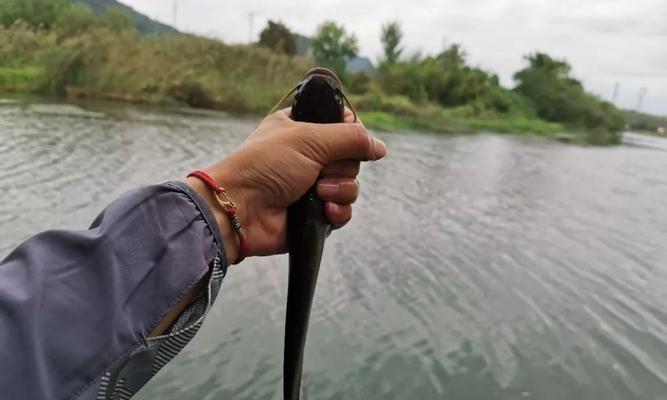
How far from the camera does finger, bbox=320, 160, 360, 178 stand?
1.99 metres

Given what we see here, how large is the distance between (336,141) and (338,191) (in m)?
0.20

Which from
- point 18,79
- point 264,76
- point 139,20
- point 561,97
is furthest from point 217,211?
point 139,20

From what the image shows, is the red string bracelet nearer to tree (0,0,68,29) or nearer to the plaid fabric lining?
the plaid fabric lining

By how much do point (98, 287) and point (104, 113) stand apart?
20.6 m

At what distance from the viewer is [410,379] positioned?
459cm

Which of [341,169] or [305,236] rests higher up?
[341,169]

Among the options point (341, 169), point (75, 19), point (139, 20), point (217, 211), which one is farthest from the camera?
point (139, 20)

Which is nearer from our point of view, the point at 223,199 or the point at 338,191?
the point at 223,199

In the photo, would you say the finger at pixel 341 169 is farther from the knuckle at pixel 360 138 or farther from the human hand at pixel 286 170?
the knuckle at pixel 360 138

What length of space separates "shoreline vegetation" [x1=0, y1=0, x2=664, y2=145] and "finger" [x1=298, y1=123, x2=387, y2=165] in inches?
1050

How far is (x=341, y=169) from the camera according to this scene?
6.61ft

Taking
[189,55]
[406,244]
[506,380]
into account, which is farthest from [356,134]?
[189,55]

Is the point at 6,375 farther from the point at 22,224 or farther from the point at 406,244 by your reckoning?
the point at 406,244

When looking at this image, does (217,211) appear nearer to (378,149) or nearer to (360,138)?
(360,138)
